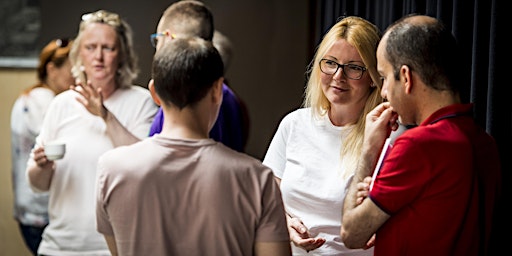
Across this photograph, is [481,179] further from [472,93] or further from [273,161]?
[273,161]

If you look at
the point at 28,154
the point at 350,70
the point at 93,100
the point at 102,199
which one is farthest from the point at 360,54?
the point at 28,154

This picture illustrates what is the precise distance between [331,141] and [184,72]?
0.74 metres

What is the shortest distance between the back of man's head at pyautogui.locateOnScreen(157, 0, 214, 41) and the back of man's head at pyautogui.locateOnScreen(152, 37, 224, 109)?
879 mm

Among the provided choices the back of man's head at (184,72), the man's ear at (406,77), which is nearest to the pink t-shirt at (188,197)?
the back of man's head at (184,72)

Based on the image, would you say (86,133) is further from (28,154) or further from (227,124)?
(28,154)

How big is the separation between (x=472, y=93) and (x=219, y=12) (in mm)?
3202

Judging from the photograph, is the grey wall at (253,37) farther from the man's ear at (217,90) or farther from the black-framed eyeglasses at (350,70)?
the man's ear at (217,90)

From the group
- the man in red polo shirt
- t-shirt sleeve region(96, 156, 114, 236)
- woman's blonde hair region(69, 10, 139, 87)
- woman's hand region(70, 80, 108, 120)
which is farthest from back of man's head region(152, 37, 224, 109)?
woman's blonde hair region(69, 10, 139, 87)

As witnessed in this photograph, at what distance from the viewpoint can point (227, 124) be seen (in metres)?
2.71

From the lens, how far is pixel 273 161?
8.30ft

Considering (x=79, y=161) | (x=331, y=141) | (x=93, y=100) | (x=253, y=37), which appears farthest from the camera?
(x=253, y=37)

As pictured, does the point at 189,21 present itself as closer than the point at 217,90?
No

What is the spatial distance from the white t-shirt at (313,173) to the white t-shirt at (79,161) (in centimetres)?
75

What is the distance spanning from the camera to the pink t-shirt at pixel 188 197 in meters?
1.81
